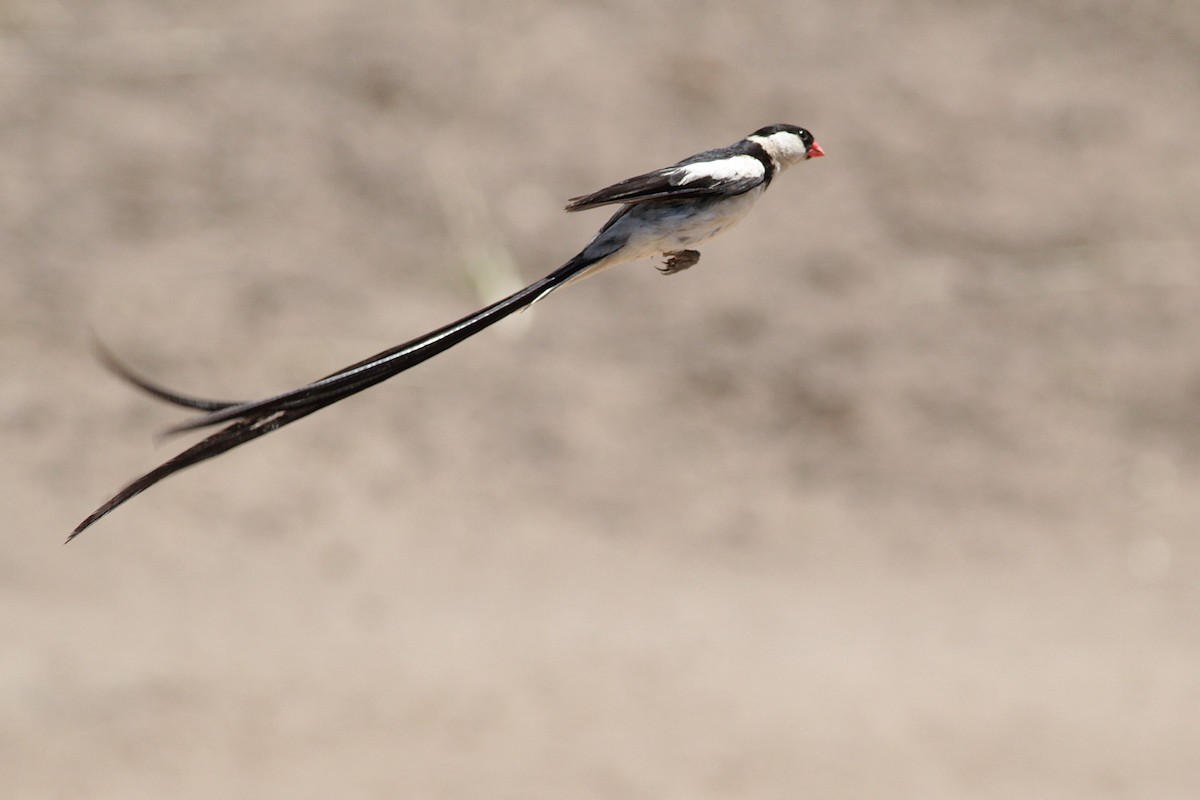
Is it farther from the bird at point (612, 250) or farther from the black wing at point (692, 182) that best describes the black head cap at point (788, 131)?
the black wing at point (692, 182)

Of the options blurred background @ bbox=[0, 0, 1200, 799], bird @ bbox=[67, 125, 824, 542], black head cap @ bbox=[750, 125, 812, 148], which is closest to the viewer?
bird @ bbox=[67, 125, 824, 542]

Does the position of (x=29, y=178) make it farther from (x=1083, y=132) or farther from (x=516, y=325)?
(x=1083, y=132)

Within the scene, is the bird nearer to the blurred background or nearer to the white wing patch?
the white wing patch

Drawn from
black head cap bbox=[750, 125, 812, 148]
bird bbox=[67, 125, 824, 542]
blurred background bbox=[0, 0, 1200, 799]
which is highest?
blurred background bbox=[0, 0, 1200, 799]

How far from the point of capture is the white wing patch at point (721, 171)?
1046mm

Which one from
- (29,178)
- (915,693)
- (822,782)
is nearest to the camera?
(822,782)

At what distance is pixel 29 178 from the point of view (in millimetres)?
5238

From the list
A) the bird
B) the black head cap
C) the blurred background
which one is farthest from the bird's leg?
the blurred background

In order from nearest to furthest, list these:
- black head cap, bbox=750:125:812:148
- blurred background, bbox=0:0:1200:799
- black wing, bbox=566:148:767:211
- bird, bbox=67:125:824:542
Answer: bird, bbox=67:125:824:542 → black wing, bbox=566:148:767:211 → black head cap, bbox=750:125:812:148 → blurred background, bbox=0:0:1200:799

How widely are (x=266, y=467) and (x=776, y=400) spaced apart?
6.48 feet

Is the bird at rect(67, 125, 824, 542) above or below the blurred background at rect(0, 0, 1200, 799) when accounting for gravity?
below

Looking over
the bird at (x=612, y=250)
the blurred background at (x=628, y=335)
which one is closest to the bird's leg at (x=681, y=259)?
the bird at (x=612, y=250)

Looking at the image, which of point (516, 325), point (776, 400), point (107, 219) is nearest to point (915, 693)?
point (776, 400)

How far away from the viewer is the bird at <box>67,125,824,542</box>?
2.89 ft
